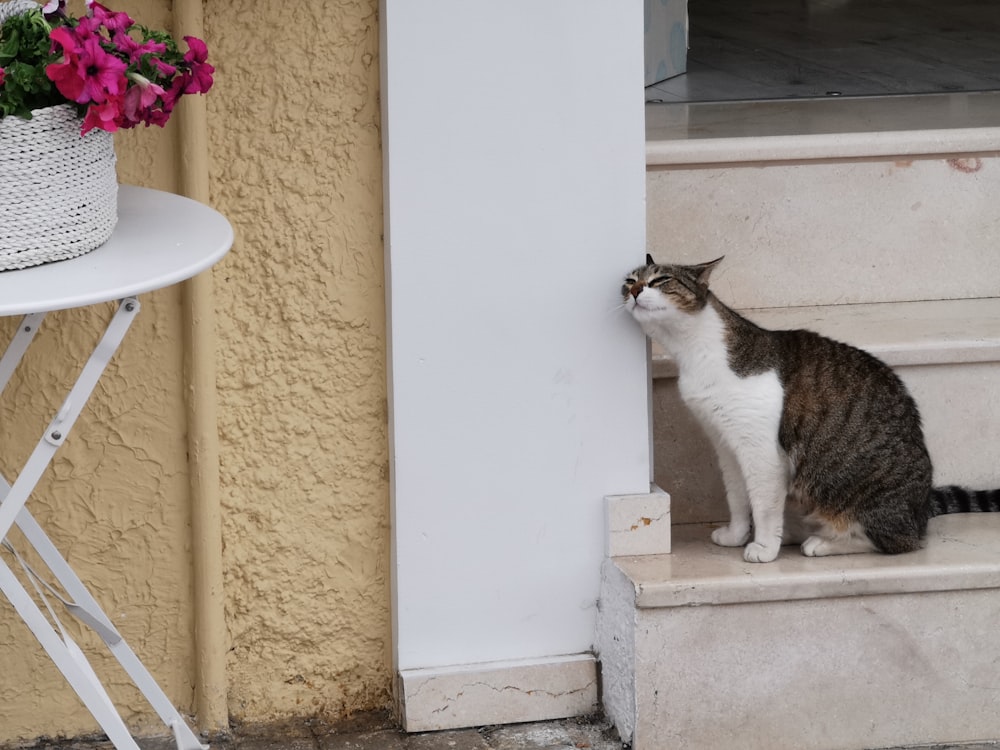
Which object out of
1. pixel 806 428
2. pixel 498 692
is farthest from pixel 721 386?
pixel 498 692

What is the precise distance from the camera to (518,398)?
241cm

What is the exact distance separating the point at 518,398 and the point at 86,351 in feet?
2.47

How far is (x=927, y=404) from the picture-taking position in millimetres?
2631

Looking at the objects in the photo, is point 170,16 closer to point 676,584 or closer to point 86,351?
point 86,351

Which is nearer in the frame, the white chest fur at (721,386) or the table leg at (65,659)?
the table leg at (65,659)

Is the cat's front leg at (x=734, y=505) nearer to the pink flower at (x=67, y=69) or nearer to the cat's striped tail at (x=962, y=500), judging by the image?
the cat's striped tail at (x=962, y=500)

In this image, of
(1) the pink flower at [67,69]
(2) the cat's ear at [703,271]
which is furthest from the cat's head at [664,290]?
(1) the pink flower at [67,69]

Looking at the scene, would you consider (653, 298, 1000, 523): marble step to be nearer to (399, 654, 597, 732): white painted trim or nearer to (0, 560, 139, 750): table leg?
(399, 654, 597, 732): white painted trim

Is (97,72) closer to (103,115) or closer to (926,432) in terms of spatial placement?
(103,115)

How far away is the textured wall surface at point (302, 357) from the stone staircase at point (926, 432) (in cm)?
49

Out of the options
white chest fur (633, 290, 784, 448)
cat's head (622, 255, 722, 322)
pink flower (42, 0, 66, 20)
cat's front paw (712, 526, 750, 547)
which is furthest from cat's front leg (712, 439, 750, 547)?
pink flower (42, 0, 66, 20)

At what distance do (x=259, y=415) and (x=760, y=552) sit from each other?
93 centimetres

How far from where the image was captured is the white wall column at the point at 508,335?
2281 millimetres

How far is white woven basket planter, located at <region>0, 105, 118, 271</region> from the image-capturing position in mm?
1655
